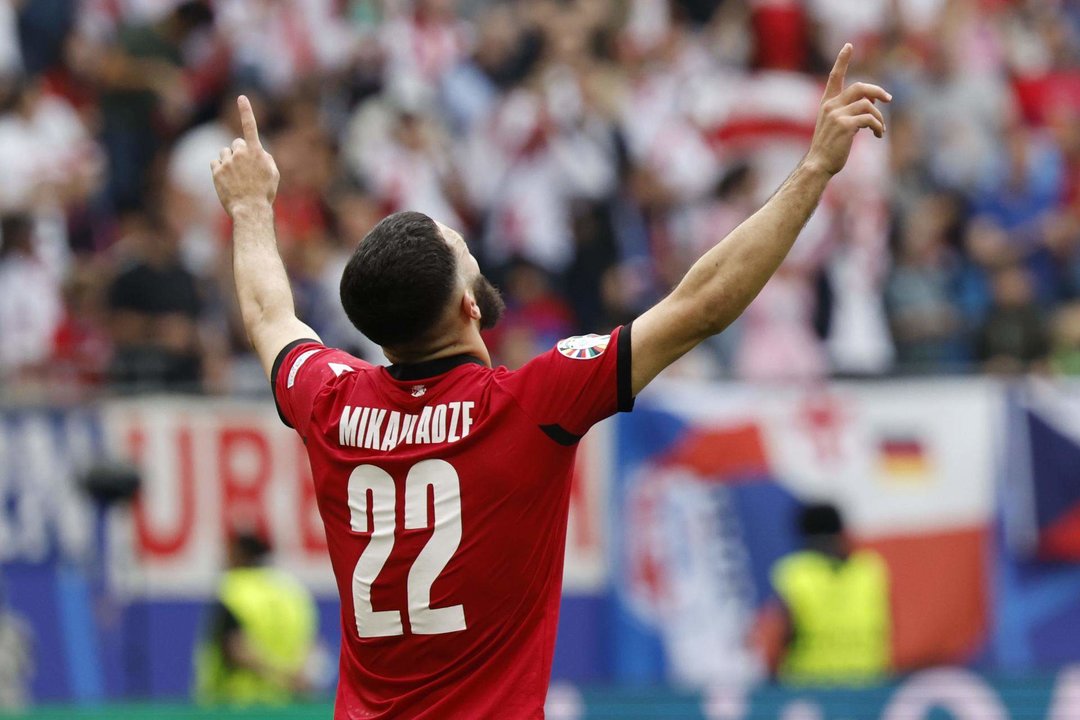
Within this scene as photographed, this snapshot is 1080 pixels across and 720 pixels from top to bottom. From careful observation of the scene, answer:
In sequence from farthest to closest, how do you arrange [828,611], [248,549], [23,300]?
[23,300]
[828,611]
[248,549]

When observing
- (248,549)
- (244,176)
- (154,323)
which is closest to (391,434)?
(244,176)

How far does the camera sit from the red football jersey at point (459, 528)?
13.3 feet

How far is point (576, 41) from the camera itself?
14.2 metres

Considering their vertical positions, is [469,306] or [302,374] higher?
[469,306]

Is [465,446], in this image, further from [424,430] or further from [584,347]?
[584,347]

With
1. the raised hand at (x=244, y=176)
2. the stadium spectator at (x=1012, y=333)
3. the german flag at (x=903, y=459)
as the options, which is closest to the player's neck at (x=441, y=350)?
the raised hand at (x=244, y=176)

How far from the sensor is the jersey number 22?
13.4ft

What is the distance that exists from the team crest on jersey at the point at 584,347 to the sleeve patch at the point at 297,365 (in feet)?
2.52

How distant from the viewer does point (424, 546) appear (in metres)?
4.11

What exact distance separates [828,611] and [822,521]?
51 cm

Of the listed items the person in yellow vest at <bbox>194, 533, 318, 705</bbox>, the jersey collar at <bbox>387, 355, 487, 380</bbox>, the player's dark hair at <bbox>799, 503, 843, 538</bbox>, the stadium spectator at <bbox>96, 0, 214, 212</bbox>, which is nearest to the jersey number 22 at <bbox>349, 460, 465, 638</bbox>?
the jersey collar at <bbox>387, 355, 487, 380</bbox>

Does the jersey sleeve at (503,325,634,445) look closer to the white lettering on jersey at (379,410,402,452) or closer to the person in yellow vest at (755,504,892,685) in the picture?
the white lettering on jersey at (379,410,402,452)

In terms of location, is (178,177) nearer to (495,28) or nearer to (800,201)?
(495,28)

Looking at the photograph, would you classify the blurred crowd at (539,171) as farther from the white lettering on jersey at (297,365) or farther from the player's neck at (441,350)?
the player's neck at (441,350)
